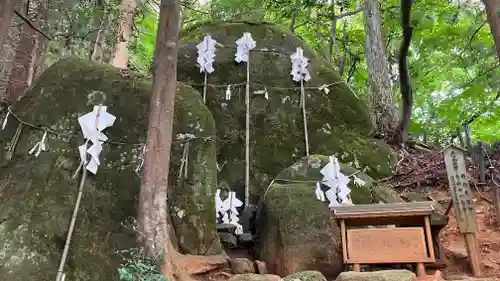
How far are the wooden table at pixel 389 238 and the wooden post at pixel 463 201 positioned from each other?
0.79 meters

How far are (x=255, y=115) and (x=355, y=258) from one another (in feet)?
15.7

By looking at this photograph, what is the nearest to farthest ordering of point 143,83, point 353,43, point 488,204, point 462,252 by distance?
1. point 462,252
2. point 143,83
3. point 488,204
4. point 353,43

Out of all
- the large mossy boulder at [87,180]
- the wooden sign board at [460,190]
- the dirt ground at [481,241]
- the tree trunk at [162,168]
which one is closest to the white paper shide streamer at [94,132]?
the large mossy boulder at [87,180]

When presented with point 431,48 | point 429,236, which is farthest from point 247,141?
point 431,48

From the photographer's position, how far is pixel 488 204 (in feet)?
26.0

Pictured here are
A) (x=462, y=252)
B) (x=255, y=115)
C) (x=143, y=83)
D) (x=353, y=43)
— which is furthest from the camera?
(x=353, y=43)

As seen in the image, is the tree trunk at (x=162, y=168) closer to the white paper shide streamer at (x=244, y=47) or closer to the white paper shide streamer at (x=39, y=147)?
the white paper shide streamer at (x=39, y=147)

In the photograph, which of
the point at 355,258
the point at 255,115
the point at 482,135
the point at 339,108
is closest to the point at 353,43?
the point at 482,135

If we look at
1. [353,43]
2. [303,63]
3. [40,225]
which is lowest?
[40,225]

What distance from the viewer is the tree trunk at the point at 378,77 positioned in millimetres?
11406

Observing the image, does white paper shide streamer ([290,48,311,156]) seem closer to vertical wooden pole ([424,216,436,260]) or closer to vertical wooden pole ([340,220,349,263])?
vertical wooden pole ([340,220,349,263])

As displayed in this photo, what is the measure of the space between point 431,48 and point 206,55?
605 cm

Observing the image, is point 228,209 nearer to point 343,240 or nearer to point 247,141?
point 247,141

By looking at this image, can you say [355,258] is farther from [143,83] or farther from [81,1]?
[81,1]
